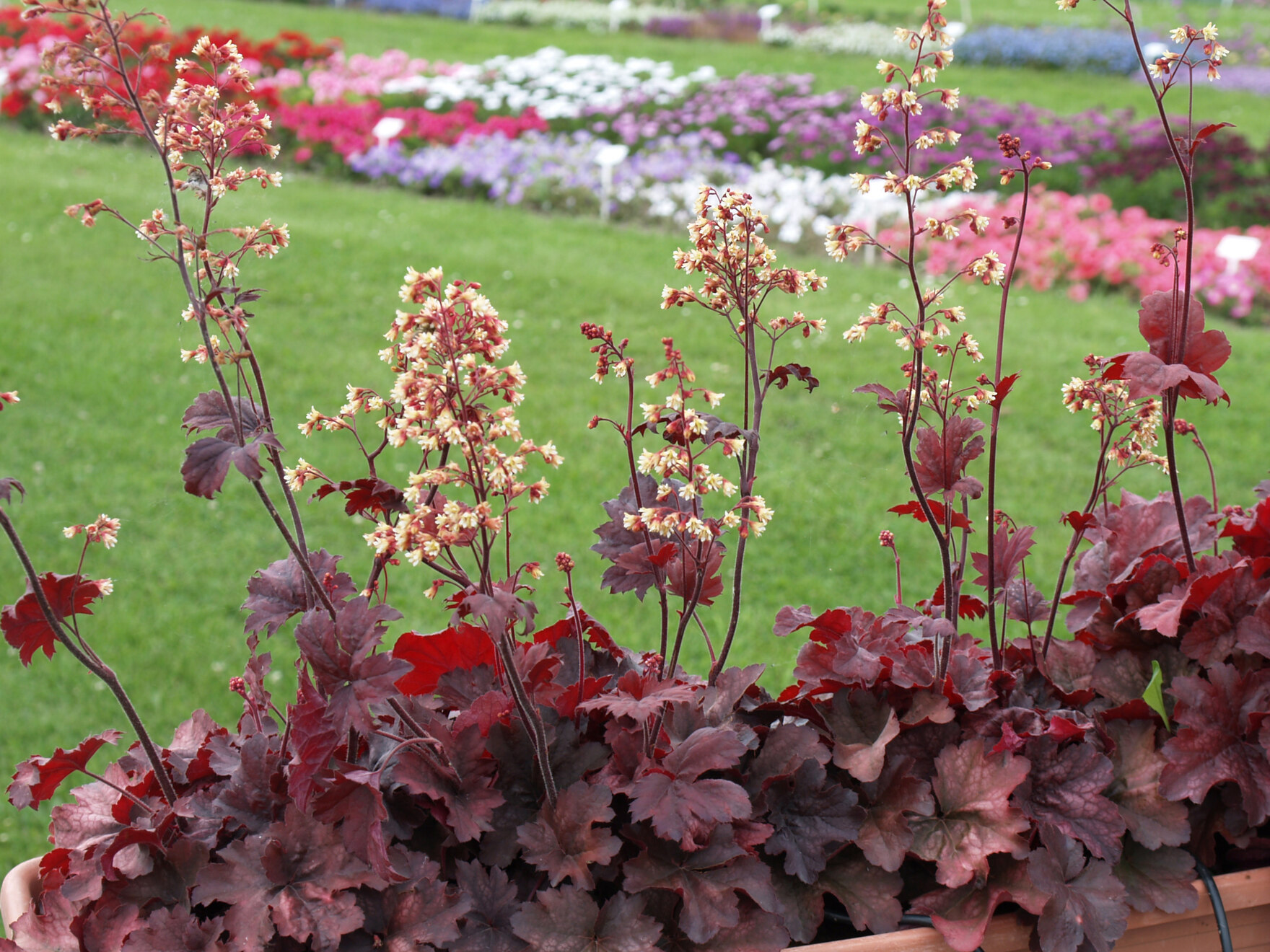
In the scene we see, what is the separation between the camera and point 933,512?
1469 mm

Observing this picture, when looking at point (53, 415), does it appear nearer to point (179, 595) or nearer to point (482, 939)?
point (179, 595)

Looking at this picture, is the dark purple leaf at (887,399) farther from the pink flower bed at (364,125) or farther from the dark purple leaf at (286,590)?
the pink flower bed at (364,125)

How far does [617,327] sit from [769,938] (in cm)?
412

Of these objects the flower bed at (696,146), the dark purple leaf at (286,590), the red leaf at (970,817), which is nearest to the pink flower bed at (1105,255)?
the flower bed at (696,146)

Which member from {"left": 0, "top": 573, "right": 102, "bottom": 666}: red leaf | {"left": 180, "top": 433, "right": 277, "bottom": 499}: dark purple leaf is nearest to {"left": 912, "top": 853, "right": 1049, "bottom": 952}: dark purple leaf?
{"left": 180, "top": 433, "right": 277, "bottom": 499}: dark purple leaf

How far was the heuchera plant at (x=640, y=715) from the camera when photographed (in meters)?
1.09

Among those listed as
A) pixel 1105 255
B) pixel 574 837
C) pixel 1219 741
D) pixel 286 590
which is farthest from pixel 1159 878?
pixel 1105 255

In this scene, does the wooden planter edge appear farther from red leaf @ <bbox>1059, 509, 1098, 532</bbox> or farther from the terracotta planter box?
red leaf @ <bbox>1059, 509, 1098, 532</bbox>

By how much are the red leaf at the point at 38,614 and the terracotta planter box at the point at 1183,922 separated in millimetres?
278

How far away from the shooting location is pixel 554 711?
1.32 m

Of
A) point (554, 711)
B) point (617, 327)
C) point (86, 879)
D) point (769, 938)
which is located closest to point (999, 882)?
point (769, 938)

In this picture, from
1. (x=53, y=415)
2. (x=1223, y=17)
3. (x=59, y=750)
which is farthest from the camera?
(x=1223, y=17)

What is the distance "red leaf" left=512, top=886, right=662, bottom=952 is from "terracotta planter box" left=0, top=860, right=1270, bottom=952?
1.02 feet

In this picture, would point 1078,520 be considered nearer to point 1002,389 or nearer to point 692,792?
point 1002,389
